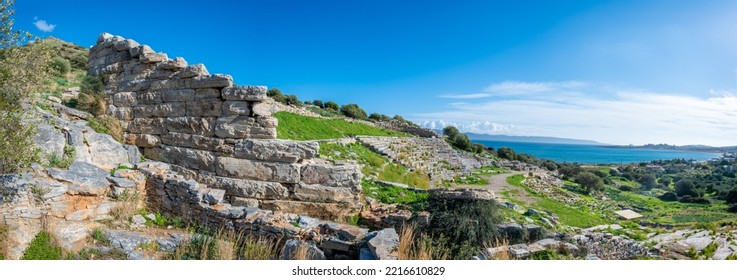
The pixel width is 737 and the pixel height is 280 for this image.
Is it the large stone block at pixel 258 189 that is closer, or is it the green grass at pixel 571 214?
the large stone block at pixel 258 189

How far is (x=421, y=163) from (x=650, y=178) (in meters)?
14.6

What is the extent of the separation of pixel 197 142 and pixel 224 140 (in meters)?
0.77

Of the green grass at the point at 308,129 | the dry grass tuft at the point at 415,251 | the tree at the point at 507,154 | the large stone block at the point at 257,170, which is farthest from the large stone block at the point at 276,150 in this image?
the tree at the point at 507,154

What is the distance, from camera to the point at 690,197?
854 centimetres

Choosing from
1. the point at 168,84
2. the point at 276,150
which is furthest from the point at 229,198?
the point at 168,84

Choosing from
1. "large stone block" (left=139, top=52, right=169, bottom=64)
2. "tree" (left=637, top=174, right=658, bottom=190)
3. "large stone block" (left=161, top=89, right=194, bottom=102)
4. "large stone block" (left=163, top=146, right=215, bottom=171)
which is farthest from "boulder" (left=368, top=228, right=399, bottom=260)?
"tree" (left=637, top=174, right=658, bottom=190)

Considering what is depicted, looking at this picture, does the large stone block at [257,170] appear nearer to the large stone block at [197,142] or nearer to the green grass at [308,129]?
the large stone block at [197,142]

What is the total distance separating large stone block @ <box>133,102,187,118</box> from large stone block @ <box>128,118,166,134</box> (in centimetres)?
13

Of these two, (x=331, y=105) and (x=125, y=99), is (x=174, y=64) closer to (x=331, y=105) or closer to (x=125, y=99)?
(x=125, y=99)

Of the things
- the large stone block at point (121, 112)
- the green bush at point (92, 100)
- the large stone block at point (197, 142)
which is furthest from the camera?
the green bush at point (92, 100)

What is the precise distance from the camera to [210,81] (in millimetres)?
8266

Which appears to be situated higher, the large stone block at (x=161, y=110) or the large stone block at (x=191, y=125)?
the large stone block at (x=161, y=110)

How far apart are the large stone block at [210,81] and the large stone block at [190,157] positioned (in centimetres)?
152

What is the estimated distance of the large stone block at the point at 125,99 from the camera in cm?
945
